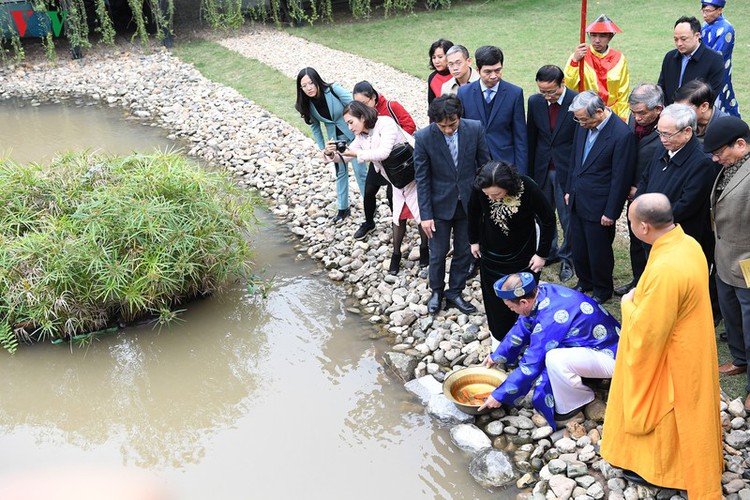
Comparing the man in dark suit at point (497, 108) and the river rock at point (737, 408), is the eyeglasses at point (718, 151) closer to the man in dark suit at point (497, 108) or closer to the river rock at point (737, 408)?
the river rock at point (737, 408)

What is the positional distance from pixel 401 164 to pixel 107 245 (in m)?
2.36

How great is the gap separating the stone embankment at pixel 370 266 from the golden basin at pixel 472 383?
0.34 feet

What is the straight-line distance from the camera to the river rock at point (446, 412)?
4457 mm

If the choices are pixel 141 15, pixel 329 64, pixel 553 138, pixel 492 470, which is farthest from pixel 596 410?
pixel 141 15

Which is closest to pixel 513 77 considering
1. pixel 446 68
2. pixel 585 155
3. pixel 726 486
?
pixel 446 68

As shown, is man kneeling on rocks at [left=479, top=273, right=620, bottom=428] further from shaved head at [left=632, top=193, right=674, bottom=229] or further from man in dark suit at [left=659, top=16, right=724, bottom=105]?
man in dark suit at [left=659, top=16, right=724, bottom=105]

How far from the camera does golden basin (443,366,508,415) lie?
4520 millimetres

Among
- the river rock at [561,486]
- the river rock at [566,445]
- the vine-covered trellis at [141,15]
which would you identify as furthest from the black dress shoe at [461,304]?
the vine-covered trellis at [141,15]

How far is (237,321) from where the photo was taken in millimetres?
5949

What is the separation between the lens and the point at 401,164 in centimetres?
546

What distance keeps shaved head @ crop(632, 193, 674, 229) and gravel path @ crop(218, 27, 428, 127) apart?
610cm

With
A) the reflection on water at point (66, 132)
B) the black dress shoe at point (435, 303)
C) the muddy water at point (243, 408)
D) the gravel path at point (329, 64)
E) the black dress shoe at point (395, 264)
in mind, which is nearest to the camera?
the muddy water at point (243, 408)

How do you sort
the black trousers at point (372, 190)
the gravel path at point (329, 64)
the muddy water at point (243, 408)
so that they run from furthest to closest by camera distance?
the gravel path at point (329, 64), the black trousers at point (372, 190), the muddy water at point (243, 408)

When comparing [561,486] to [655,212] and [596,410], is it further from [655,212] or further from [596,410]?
[655,212]
